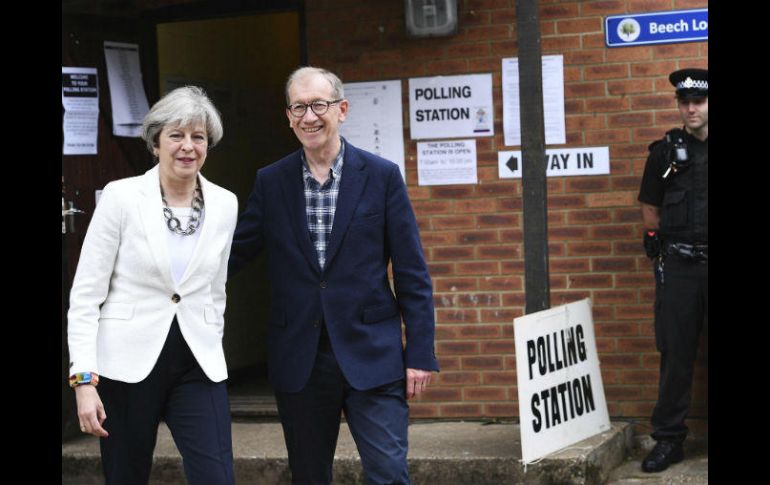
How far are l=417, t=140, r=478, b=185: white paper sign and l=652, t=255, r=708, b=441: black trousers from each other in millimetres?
1304

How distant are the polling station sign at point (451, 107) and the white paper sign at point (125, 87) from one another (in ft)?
5.66

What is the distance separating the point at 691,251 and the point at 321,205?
2749 millimetres

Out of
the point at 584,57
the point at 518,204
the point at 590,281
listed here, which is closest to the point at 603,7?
the point at 584,57

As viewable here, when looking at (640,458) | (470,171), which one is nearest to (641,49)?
(470,171)

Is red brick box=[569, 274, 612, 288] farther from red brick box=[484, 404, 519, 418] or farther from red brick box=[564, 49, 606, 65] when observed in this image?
red brick box=[564, 49, 606, 65]

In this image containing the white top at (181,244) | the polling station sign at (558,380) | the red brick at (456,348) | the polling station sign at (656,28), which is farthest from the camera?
the red brick at (456,348)

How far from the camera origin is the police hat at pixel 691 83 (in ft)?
20.8

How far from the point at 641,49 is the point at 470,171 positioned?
1.20m

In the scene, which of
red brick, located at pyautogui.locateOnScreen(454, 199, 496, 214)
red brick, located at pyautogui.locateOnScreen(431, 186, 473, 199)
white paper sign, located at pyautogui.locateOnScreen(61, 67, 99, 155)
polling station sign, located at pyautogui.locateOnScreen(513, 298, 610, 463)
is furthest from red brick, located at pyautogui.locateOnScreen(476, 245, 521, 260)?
white paper sign, located at pyautogui.locateOnScreen(61, 67, 99, 155)

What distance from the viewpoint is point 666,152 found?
21.3ft

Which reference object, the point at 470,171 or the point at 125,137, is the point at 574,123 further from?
the point at 125,137

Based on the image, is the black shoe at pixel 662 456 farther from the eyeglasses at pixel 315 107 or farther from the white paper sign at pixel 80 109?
the white paper sign at pixel 80 109

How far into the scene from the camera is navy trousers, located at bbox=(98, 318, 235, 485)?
4090 mm

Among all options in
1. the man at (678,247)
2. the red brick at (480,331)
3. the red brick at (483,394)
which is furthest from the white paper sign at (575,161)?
the red brick at (483,394)
